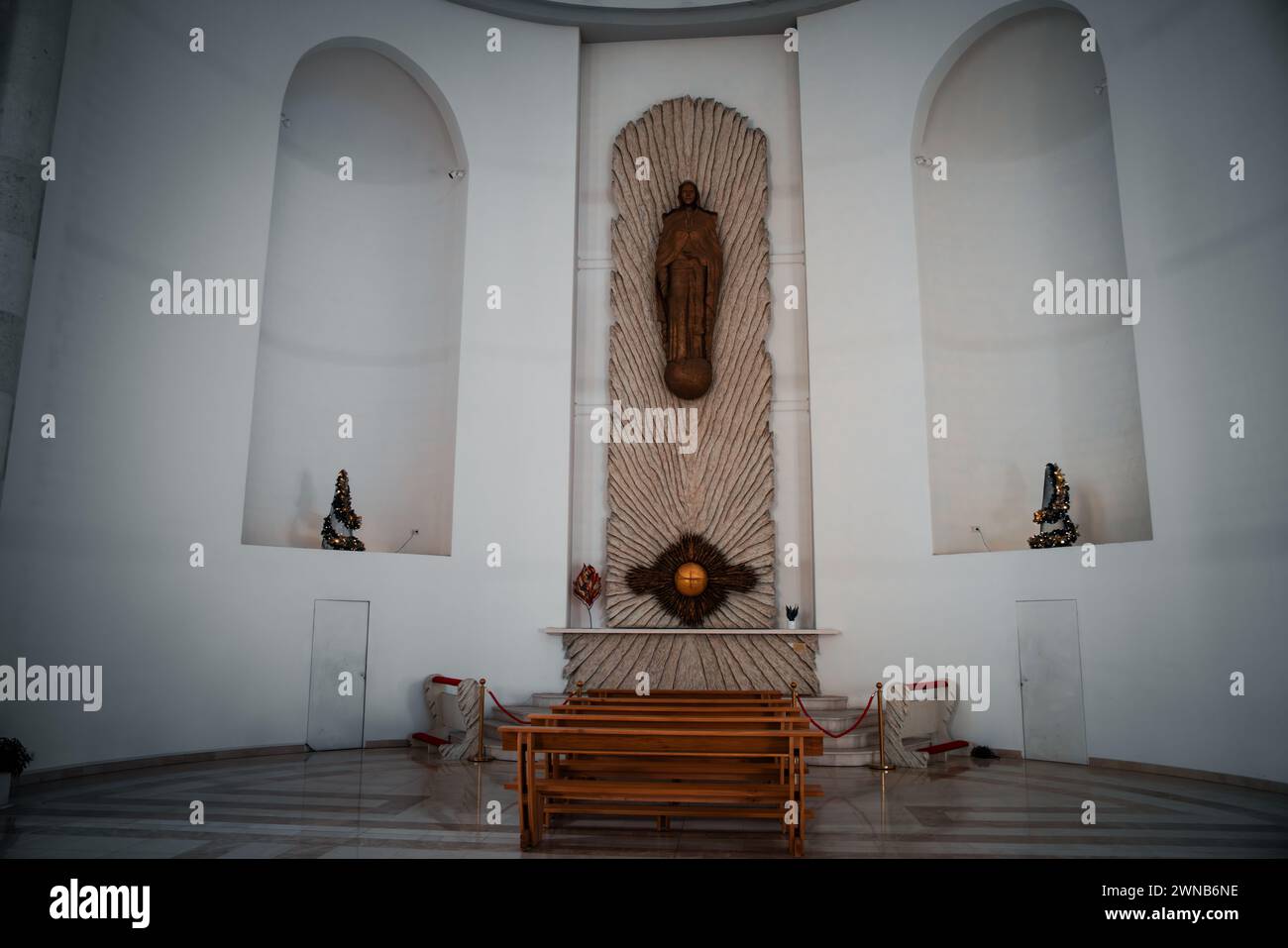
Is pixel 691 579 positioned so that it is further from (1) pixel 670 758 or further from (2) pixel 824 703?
(1) pixel 670 758

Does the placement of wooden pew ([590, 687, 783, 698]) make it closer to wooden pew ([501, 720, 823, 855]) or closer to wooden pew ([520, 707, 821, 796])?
wooden pew ([520, 707, 821, 796])

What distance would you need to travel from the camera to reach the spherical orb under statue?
8078mm

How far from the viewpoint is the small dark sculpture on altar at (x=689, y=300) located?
830 cm

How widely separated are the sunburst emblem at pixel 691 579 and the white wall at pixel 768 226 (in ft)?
1.38

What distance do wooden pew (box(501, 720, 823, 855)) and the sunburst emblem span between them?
3889 millimetres

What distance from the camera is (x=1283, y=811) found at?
4922 mm

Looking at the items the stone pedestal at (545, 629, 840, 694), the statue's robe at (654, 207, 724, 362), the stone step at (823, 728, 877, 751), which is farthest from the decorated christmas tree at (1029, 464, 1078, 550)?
the statue's robe at (654, 207, 724, 362)

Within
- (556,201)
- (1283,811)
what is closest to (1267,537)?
(1283,811)

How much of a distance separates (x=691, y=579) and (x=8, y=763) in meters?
5.09

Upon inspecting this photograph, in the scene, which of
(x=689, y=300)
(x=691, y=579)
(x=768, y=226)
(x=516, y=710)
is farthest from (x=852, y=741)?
(x=768, y=226)

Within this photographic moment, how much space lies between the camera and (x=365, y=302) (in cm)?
873

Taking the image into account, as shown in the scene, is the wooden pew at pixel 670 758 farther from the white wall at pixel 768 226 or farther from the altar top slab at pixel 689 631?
the white wall at pixel 768 226

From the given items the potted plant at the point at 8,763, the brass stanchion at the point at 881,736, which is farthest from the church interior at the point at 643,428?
the brass stanchion at the point at 881,736

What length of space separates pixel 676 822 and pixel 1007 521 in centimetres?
471
